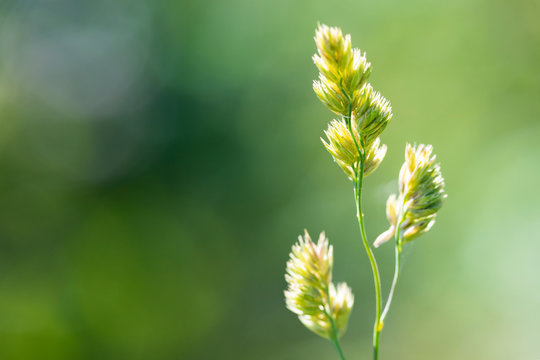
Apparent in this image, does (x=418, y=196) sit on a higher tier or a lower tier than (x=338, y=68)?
lower

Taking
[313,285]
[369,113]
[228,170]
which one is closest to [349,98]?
[369,113]

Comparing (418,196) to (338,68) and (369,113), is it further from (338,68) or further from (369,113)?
(338,68)

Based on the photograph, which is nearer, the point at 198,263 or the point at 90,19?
the point at 198,263

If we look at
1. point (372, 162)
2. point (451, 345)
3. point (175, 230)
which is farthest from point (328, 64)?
point (175, 230)

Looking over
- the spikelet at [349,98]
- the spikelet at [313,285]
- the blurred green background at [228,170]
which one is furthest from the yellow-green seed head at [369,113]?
the blurred green background at [228,170]

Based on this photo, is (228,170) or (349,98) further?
(228,170)

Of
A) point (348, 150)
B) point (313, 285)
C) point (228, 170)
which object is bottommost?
point (313, 285)

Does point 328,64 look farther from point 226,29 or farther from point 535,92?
point 226,29

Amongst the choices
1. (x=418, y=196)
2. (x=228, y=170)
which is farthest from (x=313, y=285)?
(x=228, y=170)
